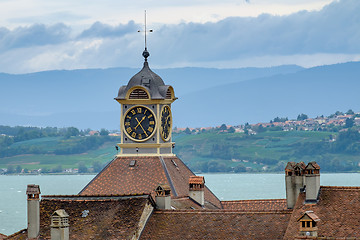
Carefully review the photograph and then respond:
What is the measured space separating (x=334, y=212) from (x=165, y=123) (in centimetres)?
1901

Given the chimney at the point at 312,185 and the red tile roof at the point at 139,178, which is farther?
the red tile roof at the point at 139,178

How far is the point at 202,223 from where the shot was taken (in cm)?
4806

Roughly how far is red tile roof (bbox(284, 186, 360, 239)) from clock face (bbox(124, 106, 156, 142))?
15966 millimetres

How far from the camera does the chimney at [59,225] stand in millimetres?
47094

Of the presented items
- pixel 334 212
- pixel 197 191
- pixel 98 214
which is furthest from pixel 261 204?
pixel 334 212

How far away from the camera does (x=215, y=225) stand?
4772cm

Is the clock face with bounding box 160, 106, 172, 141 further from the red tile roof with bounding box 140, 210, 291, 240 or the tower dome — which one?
the red tile roof with bounding box 140, 210, 291, 240

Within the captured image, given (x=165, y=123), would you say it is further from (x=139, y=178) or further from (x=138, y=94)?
(x=139, y=178)

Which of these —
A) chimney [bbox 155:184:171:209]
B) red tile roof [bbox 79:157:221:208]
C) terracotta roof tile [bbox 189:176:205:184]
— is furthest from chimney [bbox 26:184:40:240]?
terracotta roof tile [bbox 189:176:205:184]

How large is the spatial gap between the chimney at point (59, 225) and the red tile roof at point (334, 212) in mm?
→ 9336

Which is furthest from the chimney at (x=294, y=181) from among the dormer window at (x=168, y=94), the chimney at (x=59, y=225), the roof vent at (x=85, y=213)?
the dormer window at (x=168, y=94)

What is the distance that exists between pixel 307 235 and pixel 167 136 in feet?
71.8

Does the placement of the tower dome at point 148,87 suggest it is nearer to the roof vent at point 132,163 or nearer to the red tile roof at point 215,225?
the roof vent at point 132,163

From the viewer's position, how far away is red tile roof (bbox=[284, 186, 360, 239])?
4338 centimetres
